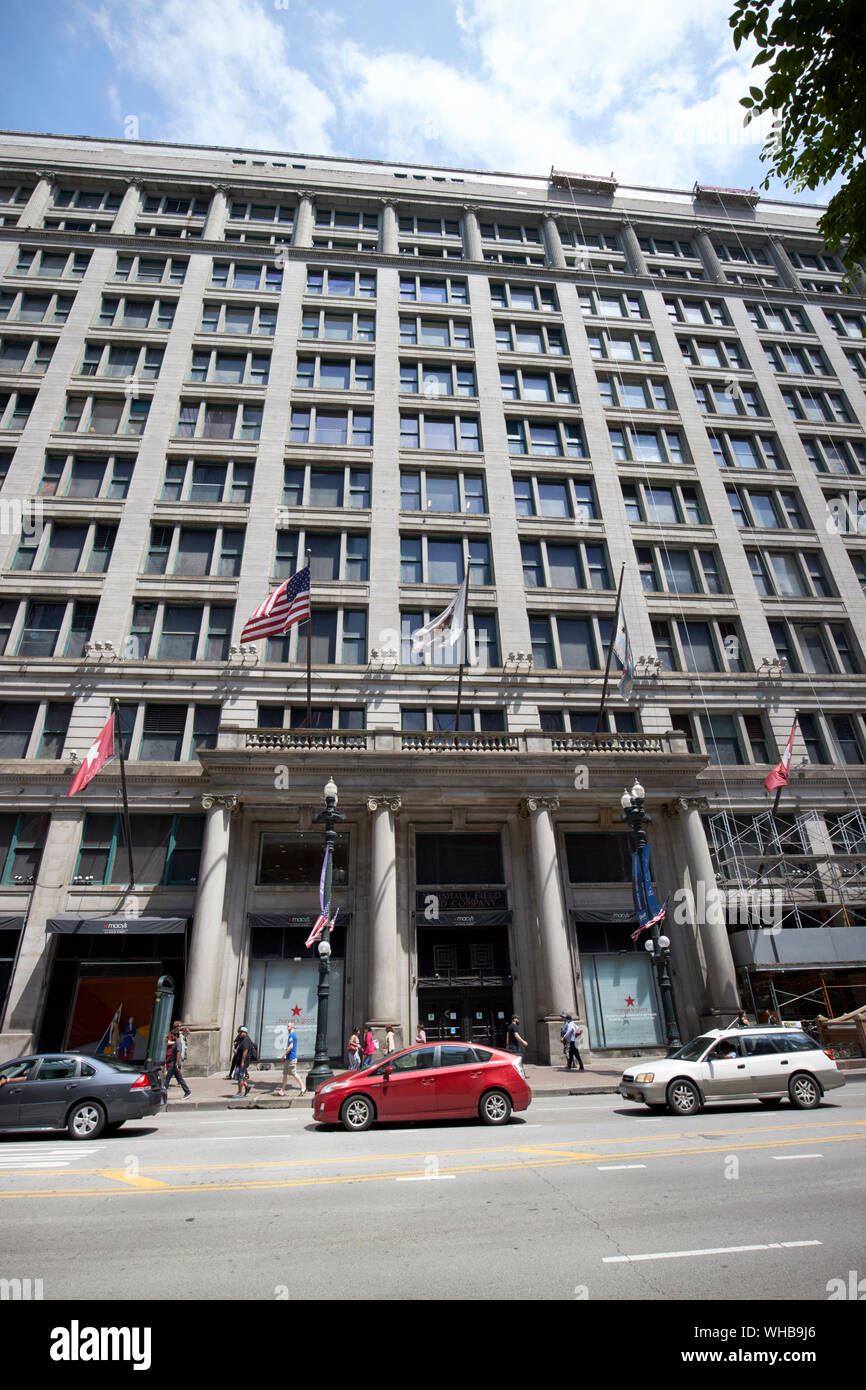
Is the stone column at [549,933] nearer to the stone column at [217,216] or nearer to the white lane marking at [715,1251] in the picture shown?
the white lane marking at [715,1251]

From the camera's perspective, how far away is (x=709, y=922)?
23891 millimetres

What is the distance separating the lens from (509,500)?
1272 inches

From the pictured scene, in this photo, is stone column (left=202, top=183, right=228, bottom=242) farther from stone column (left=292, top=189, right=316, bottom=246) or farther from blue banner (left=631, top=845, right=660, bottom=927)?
blue banner (left=631, top=845, right=660, bottom=927)

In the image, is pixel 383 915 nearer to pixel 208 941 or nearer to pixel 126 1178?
pixel 208 941

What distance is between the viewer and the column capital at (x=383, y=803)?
2359cm

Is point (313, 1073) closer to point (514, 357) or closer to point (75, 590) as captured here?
point (75, 590)

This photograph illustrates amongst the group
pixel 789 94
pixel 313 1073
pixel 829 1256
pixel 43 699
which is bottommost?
pixel 829 1256

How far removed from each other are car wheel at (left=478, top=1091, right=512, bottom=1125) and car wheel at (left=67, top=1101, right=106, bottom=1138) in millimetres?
6761

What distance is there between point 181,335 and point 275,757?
2401 cm

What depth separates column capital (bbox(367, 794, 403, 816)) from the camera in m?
23.6

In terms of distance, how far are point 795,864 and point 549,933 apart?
10.7m

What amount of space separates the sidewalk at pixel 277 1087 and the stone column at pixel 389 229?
4074 cm

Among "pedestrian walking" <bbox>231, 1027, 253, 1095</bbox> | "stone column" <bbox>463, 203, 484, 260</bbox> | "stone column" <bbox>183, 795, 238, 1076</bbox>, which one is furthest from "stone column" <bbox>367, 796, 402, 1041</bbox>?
"stone column" <bbox>463, 203, 484, 260</bbox>
